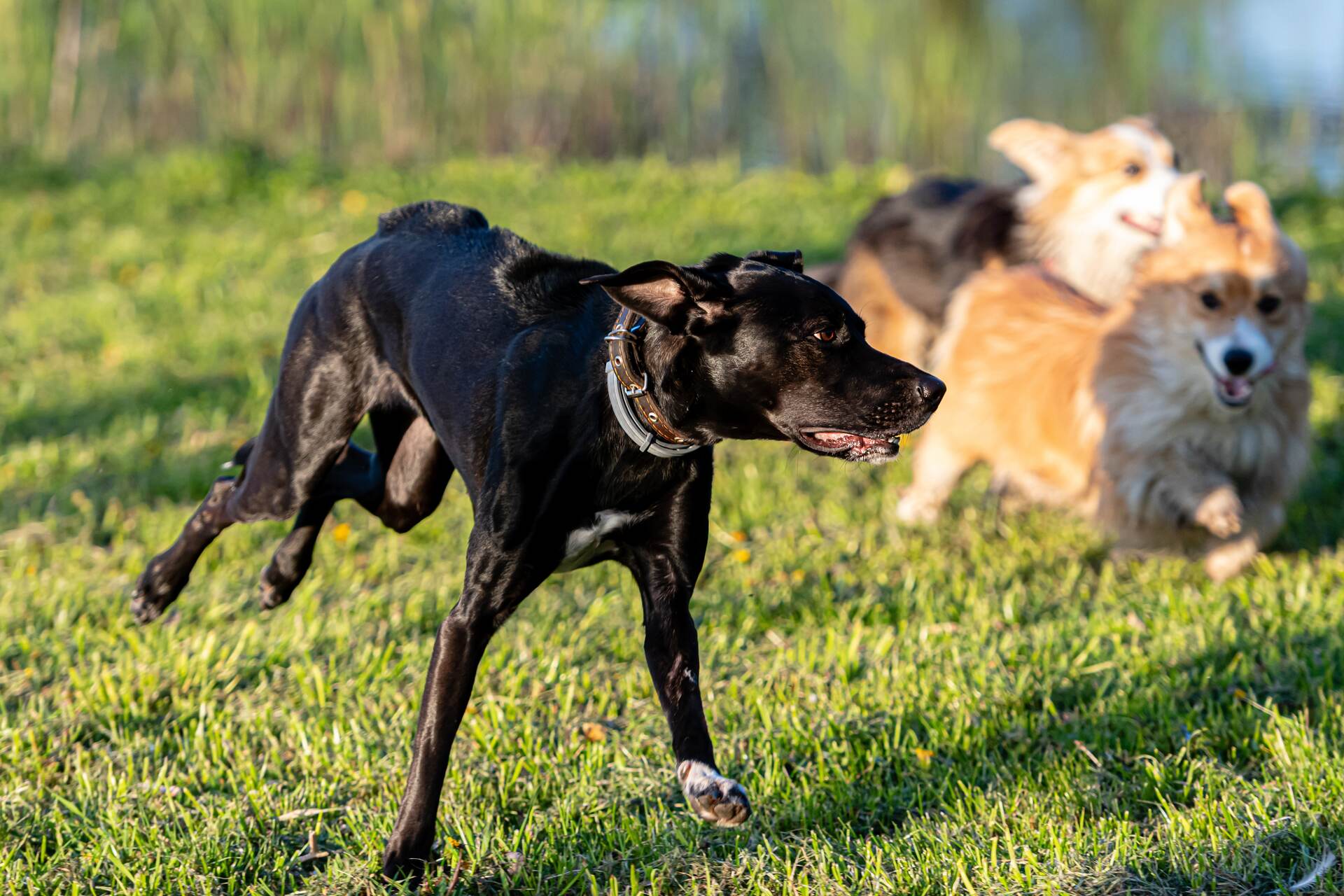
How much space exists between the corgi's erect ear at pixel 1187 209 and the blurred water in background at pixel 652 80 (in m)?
8.45

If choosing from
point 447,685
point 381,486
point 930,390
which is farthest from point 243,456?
point 930,390

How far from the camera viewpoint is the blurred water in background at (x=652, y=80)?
1268 cm

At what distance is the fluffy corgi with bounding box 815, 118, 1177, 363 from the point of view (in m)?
5.91

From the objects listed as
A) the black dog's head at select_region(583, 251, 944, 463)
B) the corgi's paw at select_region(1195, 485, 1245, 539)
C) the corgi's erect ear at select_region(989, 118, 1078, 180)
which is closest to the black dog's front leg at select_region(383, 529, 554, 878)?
the black dog's head at select_region(583, 251, 944, 463)

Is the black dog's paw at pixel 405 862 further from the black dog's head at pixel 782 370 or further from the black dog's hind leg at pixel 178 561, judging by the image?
the black dog's hind leg at pixel 178 561

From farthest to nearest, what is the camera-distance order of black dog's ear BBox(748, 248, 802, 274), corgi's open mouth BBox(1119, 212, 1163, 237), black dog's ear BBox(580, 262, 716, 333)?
1. corgi's open mouth BBox(1119, 212, 1163, 237)
2. black dog's ear BBox(748, 248, 802, 274)
3. black dog's ear BBox(580, 262, 716, 333)

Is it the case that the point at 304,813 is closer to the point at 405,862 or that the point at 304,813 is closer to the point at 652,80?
the point at 405,862

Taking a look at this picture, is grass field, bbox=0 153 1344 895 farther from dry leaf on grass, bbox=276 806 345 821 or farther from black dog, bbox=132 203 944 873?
black dog, bbox=132 203 944 873

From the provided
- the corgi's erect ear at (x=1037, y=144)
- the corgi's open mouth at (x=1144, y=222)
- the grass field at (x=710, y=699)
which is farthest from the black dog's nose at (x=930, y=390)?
the corgi's erect ear at (x=1037, y=144)

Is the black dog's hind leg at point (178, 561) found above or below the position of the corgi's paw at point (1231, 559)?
above

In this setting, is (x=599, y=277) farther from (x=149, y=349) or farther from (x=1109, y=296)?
(x=149, y=349)

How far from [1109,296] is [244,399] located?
14.0 feet

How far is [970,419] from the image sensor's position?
18.5 ft

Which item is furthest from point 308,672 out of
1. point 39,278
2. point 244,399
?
point 39,278
